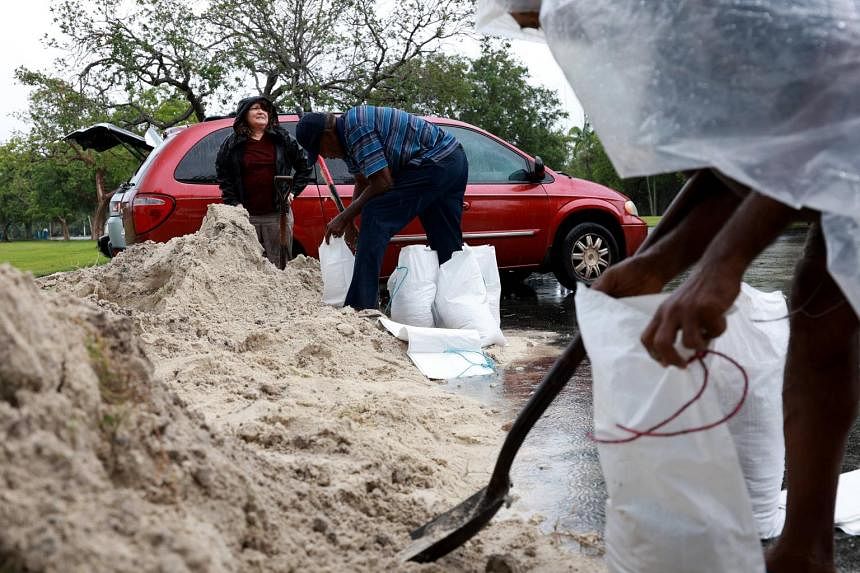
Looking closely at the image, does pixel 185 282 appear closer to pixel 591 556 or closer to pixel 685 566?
pixel 591 556

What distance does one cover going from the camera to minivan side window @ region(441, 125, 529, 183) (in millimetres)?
8227

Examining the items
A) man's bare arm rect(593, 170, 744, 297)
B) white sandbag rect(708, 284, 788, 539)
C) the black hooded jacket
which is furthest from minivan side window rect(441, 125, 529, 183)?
man's bare arm rect(593, 170, 744, 297)

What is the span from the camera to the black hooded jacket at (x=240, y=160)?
6793mm

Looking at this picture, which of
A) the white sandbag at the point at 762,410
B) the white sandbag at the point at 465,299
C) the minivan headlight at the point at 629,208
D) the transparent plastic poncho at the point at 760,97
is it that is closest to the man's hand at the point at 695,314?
the transparent plastic poncho at the point at 760,97

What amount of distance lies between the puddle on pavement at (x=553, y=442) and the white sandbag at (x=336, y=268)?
150 centimetres

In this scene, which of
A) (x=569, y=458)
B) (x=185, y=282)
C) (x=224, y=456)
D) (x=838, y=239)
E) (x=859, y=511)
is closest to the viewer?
(x=838, y=239)

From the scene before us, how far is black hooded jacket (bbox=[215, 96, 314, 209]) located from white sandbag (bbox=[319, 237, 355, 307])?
96 centimetres

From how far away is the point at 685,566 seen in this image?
1.76 meters

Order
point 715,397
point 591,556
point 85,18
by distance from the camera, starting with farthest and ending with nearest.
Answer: point 85,18, point 591,556, point 715,397

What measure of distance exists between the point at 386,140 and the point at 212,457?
423cm

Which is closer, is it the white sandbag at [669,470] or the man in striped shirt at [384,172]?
the white sandbag at [669,470]

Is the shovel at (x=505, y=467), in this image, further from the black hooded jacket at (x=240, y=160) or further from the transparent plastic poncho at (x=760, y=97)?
the black hooded jacket at (x=240, y=160)

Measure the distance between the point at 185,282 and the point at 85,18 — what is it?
1869 centimetres

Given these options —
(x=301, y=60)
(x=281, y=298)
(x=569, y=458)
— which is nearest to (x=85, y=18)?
(x=301, y=60)
